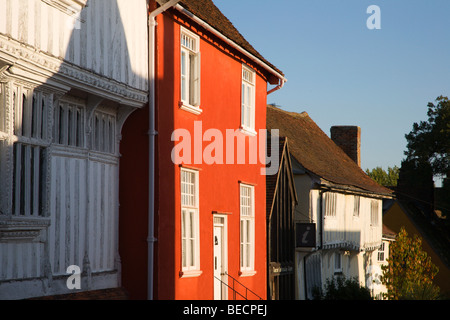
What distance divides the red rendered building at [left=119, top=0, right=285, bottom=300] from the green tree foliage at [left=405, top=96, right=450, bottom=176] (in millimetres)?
28474

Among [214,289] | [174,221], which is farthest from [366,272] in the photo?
[174,221]

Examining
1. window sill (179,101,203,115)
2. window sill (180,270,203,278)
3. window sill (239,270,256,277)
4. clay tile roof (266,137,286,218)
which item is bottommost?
window sill (239,270,256,277)

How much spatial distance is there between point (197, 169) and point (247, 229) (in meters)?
4.11

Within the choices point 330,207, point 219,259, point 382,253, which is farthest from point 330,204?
point 219,259

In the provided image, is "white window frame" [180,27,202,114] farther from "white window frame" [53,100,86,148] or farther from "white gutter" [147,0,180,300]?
"white window frame" [53,100,86,148]

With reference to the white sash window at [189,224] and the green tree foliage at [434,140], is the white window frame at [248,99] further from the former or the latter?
the green tree foliage at [434,140]

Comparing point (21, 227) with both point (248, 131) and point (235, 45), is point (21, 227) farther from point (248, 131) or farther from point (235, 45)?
point (248, 131)

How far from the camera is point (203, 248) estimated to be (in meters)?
17.9

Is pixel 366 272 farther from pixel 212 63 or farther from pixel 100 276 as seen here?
pixel 100 276

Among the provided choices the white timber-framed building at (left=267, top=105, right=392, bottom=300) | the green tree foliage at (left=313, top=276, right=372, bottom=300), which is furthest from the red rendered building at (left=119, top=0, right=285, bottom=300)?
the white timber-framed building at (left=267, top=105, right=392, bottom=300)

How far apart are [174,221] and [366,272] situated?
23.8 metres

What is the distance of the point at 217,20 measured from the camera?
67.4 ft

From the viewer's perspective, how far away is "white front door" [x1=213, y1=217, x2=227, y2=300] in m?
18.8

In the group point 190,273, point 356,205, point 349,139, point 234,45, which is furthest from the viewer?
point 349,139
